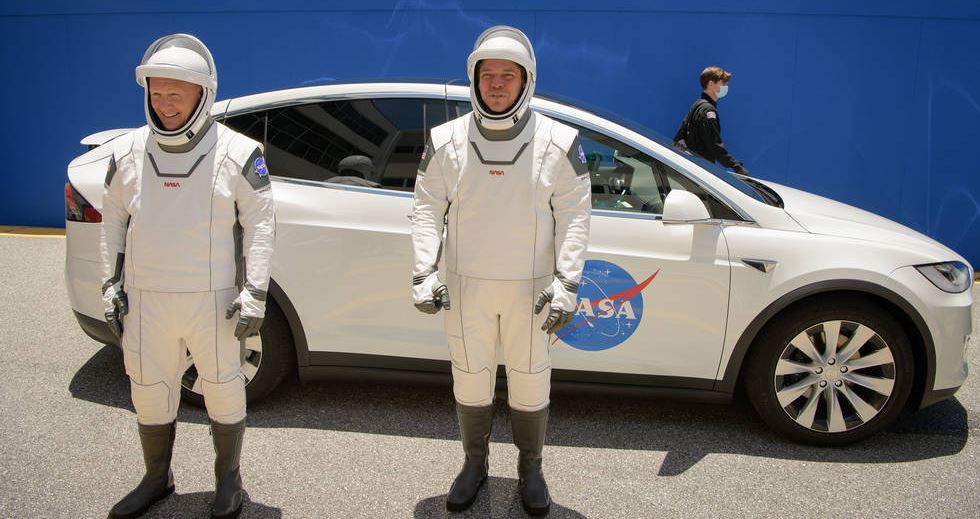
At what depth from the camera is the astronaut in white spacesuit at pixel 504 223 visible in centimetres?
298

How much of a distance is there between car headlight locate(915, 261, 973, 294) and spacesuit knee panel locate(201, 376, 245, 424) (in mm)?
3173

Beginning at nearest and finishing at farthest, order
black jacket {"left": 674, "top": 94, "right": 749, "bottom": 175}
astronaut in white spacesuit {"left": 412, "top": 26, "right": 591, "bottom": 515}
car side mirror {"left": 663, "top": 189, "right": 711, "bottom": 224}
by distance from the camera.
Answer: astronaut in white spacesuit {"left": 412, "top": 26, "right": 591, "bottom": 515}
car side mirror {"left": 663, "top": 189, "right": 711, "bottom": 224}
black jacket {"left": 674, "top": 94, "right": 749, "bottom": 175}

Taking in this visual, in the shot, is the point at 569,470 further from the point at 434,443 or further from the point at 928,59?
the point at 928,59

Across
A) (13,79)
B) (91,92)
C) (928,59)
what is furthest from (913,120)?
(13,79)

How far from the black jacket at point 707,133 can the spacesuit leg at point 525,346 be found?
13.0 feet

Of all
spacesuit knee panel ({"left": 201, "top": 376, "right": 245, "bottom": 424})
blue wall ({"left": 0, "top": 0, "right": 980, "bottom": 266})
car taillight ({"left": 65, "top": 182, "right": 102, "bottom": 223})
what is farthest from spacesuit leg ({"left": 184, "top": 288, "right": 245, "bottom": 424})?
blue wall ({"left": 0, "top": 0, "right": 980, "bottom": 266})

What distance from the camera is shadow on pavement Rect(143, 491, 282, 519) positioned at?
3205 mm

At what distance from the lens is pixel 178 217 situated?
2885 mm

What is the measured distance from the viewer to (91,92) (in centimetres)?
859

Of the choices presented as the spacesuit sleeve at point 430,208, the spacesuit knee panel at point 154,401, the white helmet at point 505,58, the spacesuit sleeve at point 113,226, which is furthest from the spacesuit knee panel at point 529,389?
the spacesuit sleeve at point 113,226

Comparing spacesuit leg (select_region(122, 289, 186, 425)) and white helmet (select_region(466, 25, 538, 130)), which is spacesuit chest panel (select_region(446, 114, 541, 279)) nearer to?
white helmet (select_region(466, 25, 538, 130))

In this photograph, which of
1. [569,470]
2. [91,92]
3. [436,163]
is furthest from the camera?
[91,92]

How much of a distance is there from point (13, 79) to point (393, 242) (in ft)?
23.0

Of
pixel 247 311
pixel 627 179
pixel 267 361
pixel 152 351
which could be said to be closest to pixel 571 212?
pixel 627 179
